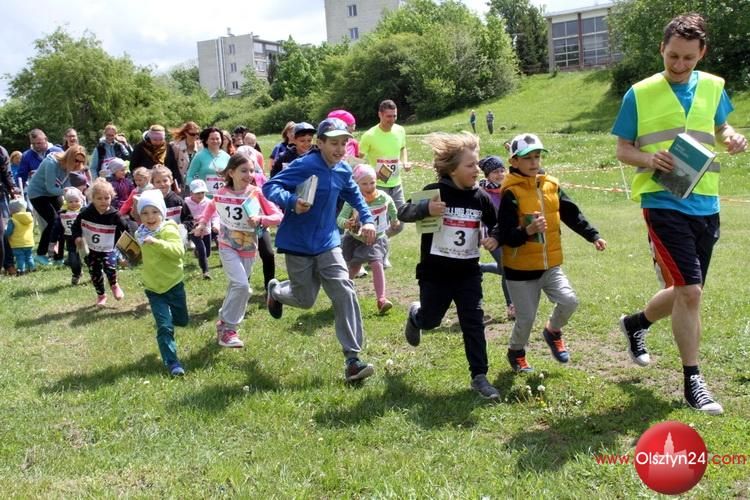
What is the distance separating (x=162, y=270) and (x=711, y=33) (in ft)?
142

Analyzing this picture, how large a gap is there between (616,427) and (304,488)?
190 cm

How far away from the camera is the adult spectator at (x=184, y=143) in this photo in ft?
35.9

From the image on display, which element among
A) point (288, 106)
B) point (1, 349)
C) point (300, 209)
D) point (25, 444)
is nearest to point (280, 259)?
point (1, 349)

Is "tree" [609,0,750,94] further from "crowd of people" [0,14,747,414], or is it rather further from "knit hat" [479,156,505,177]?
Answer: "crowd of people" [0,14,747,414]

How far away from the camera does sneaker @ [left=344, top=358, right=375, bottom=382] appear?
5.26m

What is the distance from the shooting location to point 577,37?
70.9 meters

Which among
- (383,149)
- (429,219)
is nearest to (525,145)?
(429,219)

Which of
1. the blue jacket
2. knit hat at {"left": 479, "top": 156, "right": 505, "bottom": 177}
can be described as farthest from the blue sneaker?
knit hat at {"left": 479, "top": 156, "right": 505, "bottom": 177}

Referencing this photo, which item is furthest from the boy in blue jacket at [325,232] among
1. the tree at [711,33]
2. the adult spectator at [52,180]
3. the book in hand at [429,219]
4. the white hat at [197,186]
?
the tree at [711,33]

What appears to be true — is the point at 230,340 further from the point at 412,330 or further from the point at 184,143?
the point at 184,143

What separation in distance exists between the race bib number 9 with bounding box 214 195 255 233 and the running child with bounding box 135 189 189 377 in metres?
0.63

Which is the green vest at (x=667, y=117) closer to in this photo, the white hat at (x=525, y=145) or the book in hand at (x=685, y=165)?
the book in hand at (x=685, y=165)

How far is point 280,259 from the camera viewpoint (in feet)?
35.7

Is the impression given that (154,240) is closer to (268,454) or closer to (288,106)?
(268,454)
